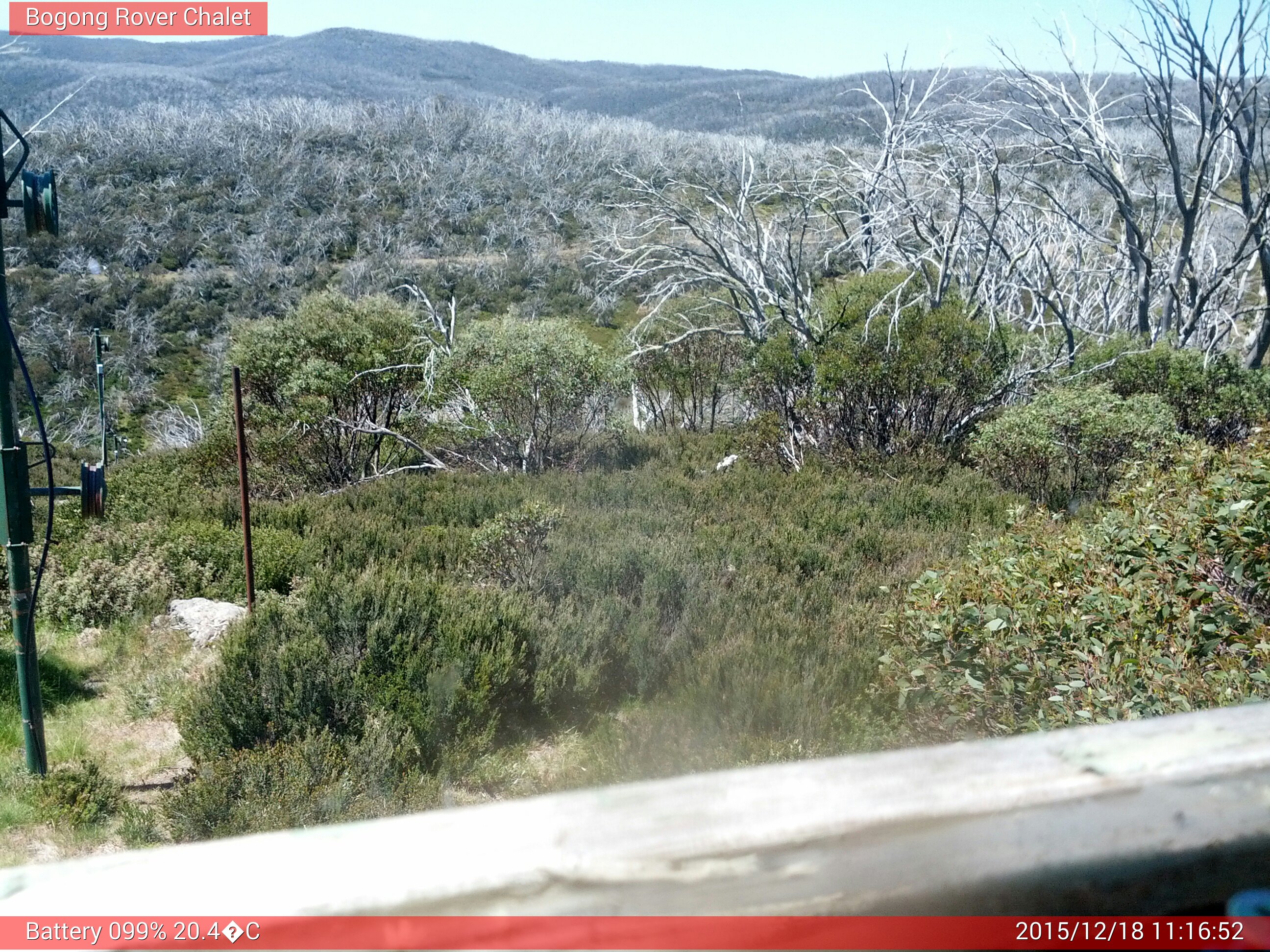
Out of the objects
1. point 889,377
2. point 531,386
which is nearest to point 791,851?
point 889,377

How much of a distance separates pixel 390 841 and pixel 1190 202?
14043 mm

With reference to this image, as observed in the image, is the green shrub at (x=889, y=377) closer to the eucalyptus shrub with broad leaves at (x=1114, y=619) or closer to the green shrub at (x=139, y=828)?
the eucalyptus shrub with broad leaves at (x=1114, y=619)

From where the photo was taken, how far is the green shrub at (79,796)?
163 inches

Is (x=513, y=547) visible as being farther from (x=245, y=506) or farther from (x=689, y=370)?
(x=689, y=370)

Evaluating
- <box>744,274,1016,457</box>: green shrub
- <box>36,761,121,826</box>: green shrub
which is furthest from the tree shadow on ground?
<box>744,274,1016,457</box>: green shrub

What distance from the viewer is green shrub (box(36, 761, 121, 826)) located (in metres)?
4.13

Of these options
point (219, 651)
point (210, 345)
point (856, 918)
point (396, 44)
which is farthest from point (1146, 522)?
point (396, 44)

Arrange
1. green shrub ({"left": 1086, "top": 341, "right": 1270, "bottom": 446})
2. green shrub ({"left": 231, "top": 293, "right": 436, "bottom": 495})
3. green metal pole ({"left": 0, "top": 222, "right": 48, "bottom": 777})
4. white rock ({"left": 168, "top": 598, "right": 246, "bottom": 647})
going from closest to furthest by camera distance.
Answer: green metal pole ({"left": 0, "top": 222, "right": 48, "bottom": 777}) → white rock ({"left": 168, "top": 598, "right": 246, "bottom": 647}) → green shrub ({"left": 1086, "top": 341, "right": 1270, "bottom": 446}) → green shrub ({"left": 231, "top": 293, "right": 436, "bottom": 495})

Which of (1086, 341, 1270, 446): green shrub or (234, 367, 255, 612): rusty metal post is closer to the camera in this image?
(234, 367, 255, 612): rusty metal post

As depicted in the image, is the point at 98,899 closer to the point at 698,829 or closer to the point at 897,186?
the point at 698,829

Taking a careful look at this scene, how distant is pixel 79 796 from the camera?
4242mm

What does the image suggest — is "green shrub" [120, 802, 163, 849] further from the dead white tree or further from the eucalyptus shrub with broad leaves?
the dead white tree

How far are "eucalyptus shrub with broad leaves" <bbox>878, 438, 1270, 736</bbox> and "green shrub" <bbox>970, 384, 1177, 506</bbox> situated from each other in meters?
4.53

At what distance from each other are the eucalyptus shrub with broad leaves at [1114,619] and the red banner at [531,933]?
2348 millimetres
